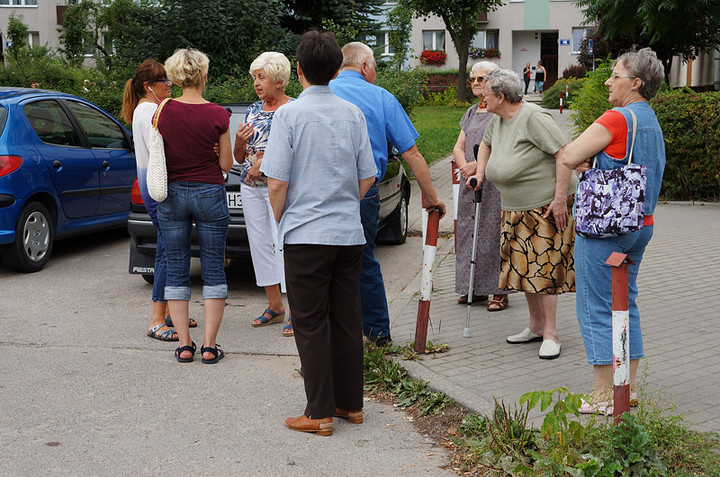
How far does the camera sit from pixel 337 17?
20.9 metres

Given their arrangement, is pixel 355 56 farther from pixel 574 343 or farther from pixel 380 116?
pixel 574 343

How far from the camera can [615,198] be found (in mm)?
4258

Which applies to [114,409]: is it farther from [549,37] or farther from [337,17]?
[549,37]

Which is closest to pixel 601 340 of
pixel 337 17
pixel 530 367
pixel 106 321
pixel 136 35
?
pixel 530 367

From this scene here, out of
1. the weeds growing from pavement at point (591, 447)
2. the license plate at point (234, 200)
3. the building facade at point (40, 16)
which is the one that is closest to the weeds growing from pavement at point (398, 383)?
the weeds growing from pavement at point (591, 447)

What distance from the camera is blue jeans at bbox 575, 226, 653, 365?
4.43 metres

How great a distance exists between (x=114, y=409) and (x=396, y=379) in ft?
5.28

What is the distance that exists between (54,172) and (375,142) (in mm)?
4648

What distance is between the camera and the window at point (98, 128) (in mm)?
9586

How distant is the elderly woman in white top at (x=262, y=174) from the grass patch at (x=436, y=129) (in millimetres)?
11001

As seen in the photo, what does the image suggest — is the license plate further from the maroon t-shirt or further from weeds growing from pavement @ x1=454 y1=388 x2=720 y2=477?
weeds growing from pavement @ x1=454 y1=388 x2=720 y2=477

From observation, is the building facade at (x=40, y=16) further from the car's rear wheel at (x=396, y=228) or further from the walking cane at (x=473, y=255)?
the walking cane at (x=473, y=255)

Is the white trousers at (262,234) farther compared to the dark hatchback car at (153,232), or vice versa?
the dark hatchback car at (153,232)

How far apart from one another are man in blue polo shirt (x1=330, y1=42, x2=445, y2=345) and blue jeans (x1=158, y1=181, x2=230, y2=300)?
0.93m
